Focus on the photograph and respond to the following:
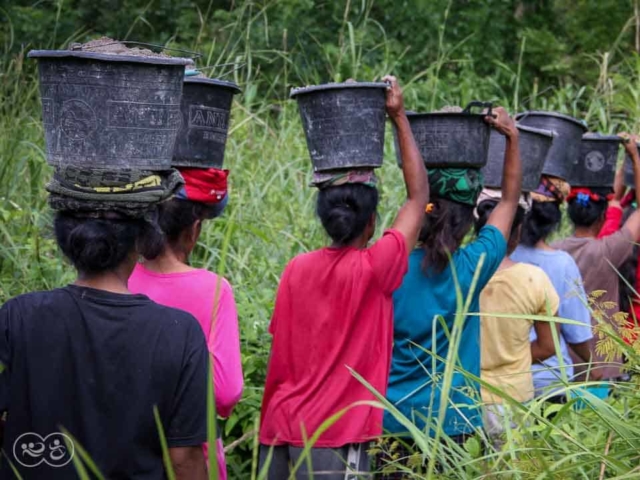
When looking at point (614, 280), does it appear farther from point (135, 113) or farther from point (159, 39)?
point (159, 39)

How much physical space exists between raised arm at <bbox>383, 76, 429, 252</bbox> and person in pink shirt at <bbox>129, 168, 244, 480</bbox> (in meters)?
0.73

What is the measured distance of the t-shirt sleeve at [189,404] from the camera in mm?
2557

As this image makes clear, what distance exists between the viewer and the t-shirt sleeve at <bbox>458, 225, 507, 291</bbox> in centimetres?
394

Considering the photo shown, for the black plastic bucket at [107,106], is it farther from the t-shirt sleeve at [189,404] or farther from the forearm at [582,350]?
the forearm at [582,350]

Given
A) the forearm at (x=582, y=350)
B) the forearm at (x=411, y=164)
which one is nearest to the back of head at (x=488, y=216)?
the forearm at (x=582, y=350)

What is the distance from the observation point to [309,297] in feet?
12.5

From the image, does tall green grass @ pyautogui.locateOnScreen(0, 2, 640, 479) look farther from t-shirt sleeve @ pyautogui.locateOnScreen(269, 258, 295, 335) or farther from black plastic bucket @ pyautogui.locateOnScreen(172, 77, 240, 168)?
t-shirt sleeve @ pyautogui.locateOnScreen(269, 258, 295, 335)

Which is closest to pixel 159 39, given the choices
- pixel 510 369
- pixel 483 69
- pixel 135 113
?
pixel 483 69

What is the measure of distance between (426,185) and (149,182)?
4.48 ft

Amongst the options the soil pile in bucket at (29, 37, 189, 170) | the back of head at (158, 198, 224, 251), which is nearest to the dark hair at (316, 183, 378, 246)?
the back of head at (158, 198, 224, 251)

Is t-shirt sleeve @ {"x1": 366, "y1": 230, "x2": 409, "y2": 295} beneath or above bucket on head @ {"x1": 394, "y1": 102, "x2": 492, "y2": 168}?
beneath

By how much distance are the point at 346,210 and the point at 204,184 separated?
1.64ft

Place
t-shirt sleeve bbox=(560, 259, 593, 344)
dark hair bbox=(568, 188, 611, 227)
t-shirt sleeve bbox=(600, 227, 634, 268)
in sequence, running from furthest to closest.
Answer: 1. dark hair bbox=(568, 188, 611, 227)
2. t-shirt sleeve bbox=(600, 227, 634, 268)
3. t-shirt sleeve bbox=(560, 259, 593, 344)

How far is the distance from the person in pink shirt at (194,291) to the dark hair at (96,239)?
1.64 ft
